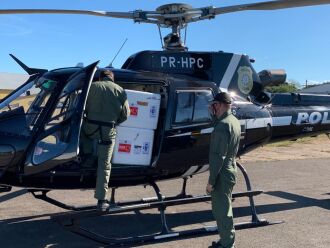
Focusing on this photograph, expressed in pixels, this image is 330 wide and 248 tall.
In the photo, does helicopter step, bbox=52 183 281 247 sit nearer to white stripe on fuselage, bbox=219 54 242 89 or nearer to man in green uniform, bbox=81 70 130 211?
man in green uniform, bbox=81 70 130 211

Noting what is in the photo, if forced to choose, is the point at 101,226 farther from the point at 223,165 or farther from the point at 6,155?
the point at 223,165

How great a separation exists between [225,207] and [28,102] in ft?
9.51

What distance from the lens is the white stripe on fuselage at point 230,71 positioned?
23.9 ft

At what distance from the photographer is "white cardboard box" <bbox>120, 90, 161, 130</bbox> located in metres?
6.01

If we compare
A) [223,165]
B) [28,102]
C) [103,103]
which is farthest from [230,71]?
[28,102]

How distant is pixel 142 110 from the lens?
19.8 feet

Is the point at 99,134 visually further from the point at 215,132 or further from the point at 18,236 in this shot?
the point at 18,236

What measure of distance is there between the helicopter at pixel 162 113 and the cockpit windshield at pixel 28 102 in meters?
0.01

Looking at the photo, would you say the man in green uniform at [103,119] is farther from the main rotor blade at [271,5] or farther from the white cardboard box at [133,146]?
the main rotor blade at [271,5]

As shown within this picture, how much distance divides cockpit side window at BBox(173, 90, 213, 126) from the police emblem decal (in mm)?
993

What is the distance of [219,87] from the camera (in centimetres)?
716

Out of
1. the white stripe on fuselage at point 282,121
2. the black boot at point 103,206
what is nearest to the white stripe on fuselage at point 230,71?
the white stripe on fuselage at point 282,121

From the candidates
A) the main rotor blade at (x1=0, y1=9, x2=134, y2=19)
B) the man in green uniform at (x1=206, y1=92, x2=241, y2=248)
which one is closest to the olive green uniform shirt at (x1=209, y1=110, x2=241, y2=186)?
the man in green uniform at (x1=206, y1=92, x2=241, y2=248)

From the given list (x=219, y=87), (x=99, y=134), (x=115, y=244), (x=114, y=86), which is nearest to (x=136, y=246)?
(x=115, y=244)
